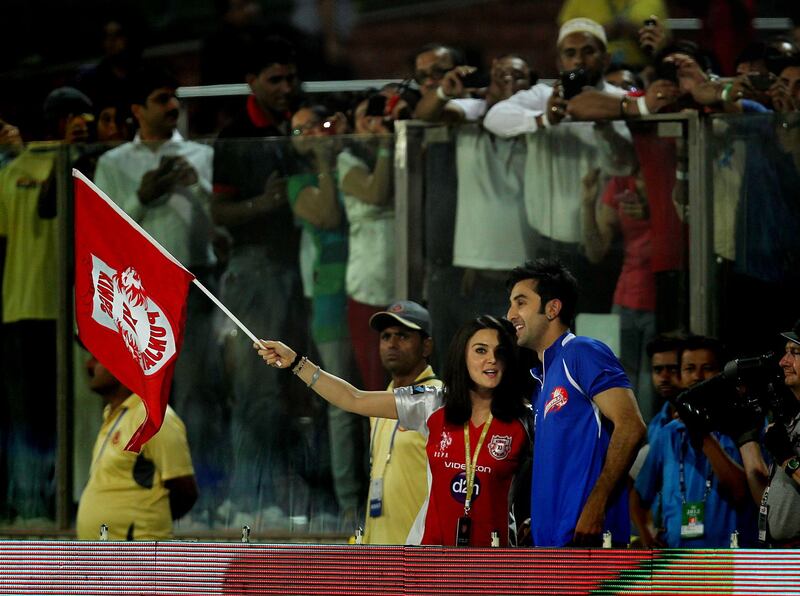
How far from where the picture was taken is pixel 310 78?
12.3 m

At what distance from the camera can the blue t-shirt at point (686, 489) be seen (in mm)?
8070

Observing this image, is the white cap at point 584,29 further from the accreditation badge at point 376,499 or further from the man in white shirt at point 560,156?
the accreditation badge at point 376,499

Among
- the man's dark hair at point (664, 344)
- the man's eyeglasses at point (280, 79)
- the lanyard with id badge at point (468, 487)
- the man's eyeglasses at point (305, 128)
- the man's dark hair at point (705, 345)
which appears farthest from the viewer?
the man's eyeglasses at point (280, 79)

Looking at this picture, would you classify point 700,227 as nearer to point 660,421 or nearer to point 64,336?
point 660,421

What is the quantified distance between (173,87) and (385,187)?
168cm

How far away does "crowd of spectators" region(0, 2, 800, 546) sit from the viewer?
932 cm

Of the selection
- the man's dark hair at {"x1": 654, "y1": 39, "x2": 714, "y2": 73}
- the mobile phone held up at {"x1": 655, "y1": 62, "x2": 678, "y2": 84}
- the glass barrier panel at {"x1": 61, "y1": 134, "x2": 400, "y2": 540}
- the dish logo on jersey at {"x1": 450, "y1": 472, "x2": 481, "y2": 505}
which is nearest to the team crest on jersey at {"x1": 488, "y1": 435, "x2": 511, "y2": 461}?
the dish logo on jersey at {"x1": 450, "y1": 472, "x2": 481, "y2": 505}

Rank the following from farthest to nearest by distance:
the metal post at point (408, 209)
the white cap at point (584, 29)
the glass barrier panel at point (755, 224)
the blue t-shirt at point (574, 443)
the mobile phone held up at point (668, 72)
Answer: the white cap at point (584, 29)
the metal post at point (408, 209)
the mobile phone held up at point (668, 72)
the glass barrier panel at point (755, 224)
the blue t-shirt at point (574, 443)

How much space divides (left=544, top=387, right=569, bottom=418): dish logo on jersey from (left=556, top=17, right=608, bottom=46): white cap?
3.75 meters

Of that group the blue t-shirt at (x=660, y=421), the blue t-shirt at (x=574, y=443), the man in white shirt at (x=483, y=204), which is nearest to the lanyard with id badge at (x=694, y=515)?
the blue t-shirt at (x=660, y=421)

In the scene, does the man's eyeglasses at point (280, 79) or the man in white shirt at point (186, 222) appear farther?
the man's eyeglasses at point (280, 79)

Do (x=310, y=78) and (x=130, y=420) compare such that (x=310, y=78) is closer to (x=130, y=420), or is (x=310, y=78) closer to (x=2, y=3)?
(x=2, y=3)

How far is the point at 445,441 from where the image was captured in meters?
7.28

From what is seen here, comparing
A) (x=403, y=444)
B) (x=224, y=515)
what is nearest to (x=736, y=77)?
(x=403, y=444)
